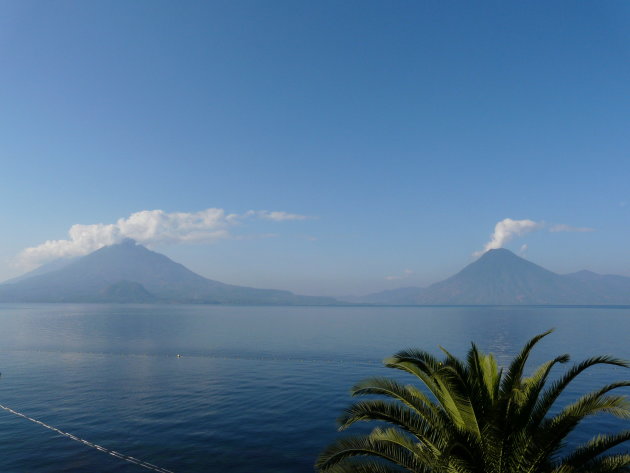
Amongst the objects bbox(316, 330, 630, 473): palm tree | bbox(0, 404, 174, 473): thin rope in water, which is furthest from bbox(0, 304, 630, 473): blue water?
bbox(316, 330, 630, 473): palm tree

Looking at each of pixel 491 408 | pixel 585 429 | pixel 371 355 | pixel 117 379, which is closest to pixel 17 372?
pixel 117 379

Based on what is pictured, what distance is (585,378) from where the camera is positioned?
5591 centimetres

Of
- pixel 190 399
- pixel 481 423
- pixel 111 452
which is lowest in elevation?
pixel 190 399

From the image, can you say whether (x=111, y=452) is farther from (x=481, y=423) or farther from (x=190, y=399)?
(x=481, y=423)

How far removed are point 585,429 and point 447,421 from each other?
31.3 metres

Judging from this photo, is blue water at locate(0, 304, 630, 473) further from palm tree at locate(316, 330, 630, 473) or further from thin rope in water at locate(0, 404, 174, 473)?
palm tree at locate(316, 330, 630, 473)

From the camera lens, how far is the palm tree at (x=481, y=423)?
450 inches

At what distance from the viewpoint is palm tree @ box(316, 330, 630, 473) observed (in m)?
11.4

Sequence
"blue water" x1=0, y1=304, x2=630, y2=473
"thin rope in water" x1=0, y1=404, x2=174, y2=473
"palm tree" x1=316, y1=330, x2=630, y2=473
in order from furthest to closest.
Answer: "blue water" x1=0, y1=304, x2=630, y2=473
"thin rope in water" x1=0, y1=404, x2=174, y2=473
"palm tree" x1=316, y1=330, x2=630, y2=473

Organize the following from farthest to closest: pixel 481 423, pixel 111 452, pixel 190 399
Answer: pixel 190 399
pixel 111 452
pixel 481 423

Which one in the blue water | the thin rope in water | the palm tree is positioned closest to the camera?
the palm tree

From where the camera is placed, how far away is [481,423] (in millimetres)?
11773

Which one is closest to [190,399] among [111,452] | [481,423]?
[111,452]

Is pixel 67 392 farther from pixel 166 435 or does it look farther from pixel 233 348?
pixel 233 348
